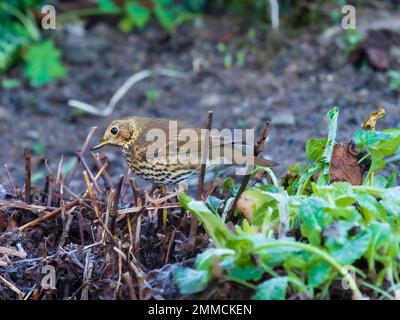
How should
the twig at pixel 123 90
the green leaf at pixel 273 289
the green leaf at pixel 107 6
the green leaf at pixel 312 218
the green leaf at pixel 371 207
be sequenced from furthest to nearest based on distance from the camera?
the green leaf at pixel 107 6
the twig at pixel 123 90
the green leaf at pixel 371 207
the green leaf at pixel 312 218
the green leaf at pixel 273 289

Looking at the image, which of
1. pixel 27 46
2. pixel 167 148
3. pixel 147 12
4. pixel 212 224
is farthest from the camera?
pixel 147 12

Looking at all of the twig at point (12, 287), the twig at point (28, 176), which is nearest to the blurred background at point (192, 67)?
the twig at point (28, 176)

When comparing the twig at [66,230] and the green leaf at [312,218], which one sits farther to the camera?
the twig at [66,230]

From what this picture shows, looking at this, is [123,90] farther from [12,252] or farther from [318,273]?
[318,273]

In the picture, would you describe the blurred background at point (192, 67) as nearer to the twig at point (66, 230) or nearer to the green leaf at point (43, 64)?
the green leaf at point (43, 64)

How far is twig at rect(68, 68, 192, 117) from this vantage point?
6.51 metres

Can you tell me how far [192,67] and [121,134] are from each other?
3.03 meters

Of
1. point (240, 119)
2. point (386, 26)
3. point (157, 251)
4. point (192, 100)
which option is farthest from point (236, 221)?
point (386, 26)

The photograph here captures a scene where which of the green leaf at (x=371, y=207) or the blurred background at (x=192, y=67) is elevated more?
the blurred background at (x=192, y=67)

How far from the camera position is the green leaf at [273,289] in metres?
2.33

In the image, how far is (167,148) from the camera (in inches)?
155

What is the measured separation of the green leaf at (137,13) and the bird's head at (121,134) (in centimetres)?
367

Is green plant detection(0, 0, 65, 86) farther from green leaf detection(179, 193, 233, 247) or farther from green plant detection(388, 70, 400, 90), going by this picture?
green leaf detection(179, 193, 233, 247)

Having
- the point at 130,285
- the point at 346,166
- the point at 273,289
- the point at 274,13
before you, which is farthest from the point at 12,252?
the point at 274,13
